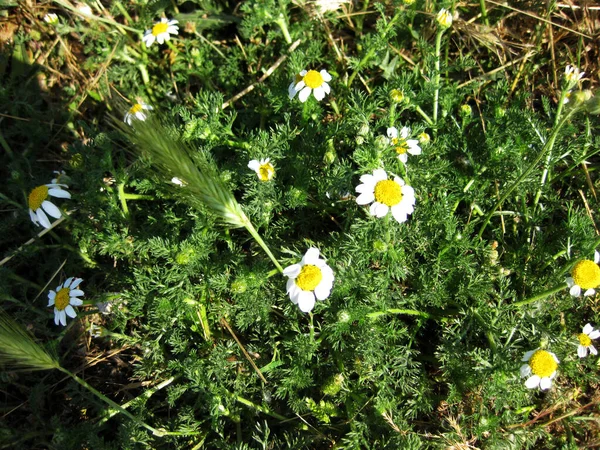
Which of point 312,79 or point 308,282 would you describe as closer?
point 308,282

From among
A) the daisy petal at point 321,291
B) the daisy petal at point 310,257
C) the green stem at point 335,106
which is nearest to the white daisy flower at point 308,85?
the green stem at point 335,106

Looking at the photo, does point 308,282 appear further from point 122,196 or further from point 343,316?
point 122,196

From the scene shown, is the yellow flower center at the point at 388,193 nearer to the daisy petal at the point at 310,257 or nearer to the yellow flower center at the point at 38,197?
the daisy petal at the point at 310,257

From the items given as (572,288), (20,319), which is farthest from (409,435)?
(20,319)

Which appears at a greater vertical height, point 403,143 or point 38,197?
point 403,143

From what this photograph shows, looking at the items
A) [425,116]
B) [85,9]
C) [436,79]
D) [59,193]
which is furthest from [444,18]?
[85,9]

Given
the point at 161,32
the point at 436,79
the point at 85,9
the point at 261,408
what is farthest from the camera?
the point at 85,9

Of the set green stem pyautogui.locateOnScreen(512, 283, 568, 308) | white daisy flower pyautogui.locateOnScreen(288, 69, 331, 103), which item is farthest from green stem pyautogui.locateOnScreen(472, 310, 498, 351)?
white daisy flower pyautogui.locateOnScreen(288, 69, 331, 103)
